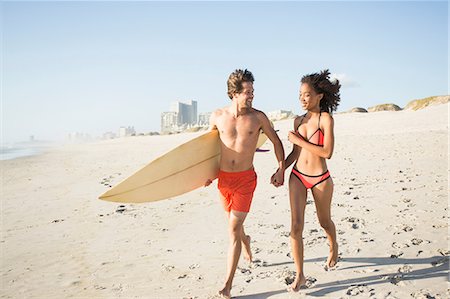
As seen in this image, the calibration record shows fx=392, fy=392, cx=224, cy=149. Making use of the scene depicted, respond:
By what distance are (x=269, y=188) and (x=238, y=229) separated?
4.56m

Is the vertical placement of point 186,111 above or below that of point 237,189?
above

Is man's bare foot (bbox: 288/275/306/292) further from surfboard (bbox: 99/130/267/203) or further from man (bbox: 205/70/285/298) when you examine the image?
surfboard (bbox: 99/130/267/203)

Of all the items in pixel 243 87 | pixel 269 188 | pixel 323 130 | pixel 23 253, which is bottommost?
pixel 23 253

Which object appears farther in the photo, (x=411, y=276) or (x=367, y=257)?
(x=367, y=257)

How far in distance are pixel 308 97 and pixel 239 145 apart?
2.58 feet

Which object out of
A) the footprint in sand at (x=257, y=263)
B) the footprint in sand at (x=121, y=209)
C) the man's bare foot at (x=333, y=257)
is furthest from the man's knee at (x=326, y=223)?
the footprint in sand at (x=121, y=209)

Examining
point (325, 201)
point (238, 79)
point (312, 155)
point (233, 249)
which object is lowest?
point (233, 249)

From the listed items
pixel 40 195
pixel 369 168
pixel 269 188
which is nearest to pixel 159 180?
pixel 269 188

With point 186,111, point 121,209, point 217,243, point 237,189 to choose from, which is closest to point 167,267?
point 217,243

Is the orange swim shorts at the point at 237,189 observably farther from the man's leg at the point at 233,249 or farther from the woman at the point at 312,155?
the woman at the point at 312,155

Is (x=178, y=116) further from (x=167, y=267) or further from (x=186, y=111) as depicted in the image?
(x=167, y=267)

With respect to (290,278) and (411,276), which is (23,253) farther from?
(411,276)

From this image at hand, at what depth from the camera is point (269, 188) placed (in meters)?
8.07

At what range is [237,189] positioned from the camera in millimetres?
3691
